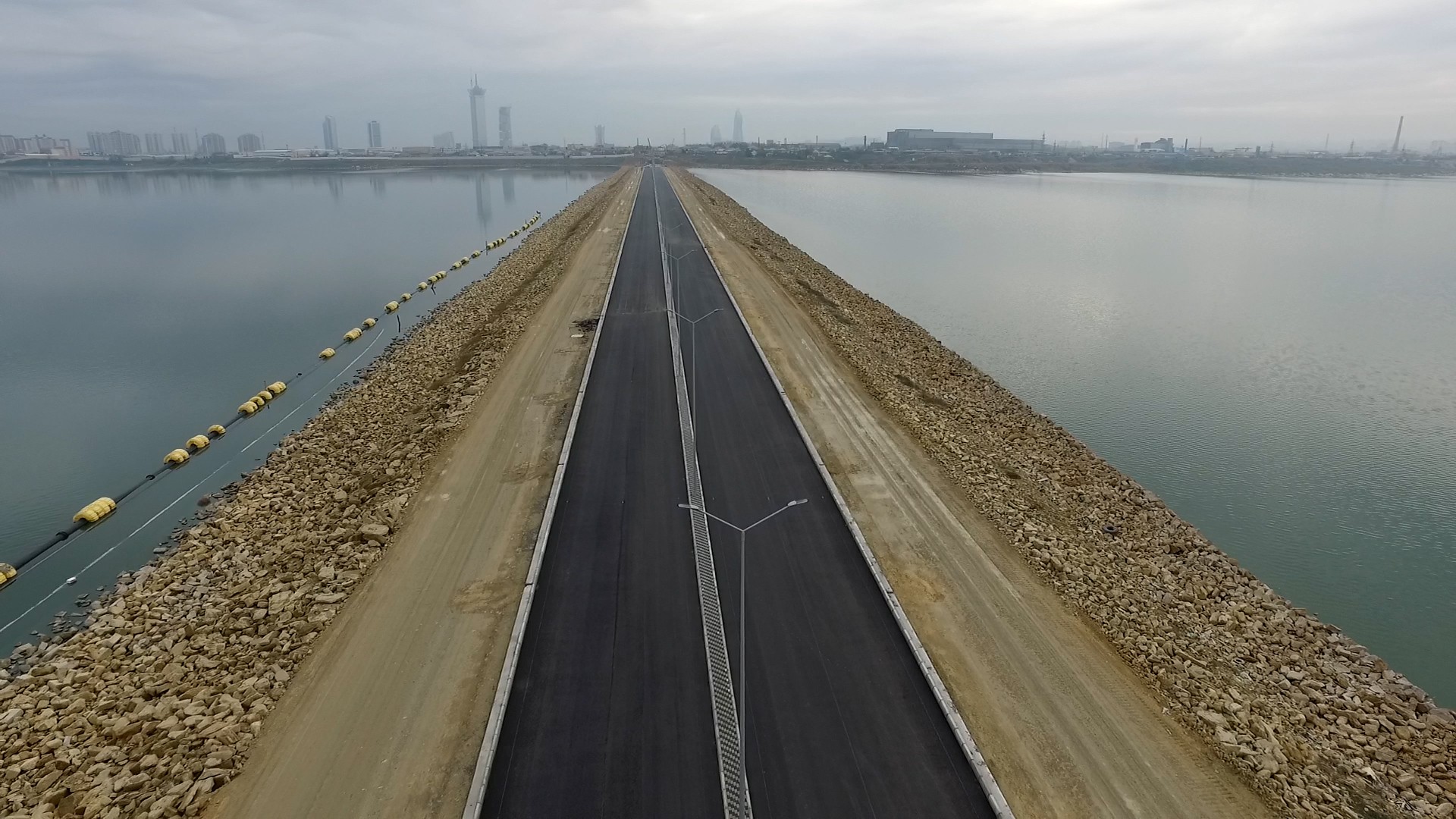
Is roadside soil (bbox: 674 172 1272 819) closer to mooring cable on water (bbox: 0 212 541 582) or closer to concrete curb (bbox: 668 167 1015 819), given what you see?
concrete curb (bbox: 668 167 1015 819)

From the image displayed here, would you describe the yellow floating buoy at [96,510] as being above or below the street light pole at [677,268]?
below

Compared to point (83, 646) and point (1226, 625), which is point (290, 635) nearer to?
point (83, 646)

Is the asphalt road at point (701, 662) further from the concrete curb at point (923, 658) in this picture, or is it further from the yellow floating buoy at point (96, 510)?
the yellow floating buoy at point (96, 510)

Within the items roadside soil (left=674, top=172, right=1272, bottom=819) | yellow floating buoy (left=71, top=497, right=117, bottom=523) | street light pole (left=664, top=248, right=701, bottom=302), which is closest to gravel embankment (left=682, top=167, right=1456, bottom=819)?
roadside soil (left=674, top=172, right=1272, bottom=819)

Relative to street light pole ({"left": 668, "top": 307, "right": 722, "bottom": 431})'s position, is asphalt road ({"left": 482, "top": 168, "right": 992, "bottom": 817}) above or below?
below

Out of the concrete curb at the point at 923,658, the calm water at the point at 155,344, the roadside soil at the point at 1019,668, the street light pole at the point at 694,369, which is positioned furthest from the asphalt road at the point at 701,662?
the calm water at the point at 155,344

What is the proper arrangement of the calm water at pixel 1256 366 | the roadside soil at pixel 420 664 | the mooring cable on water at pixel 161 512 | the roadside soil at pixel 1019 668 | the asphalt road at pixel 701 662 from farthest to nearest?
the calm water at pixel 1256 366 → the mooring cable on water at pixel 161 512 → the roadside soil at pixel 1019 668 → the roadside soil at pixel 420 664 → the asphalt road at pixel 701 662
